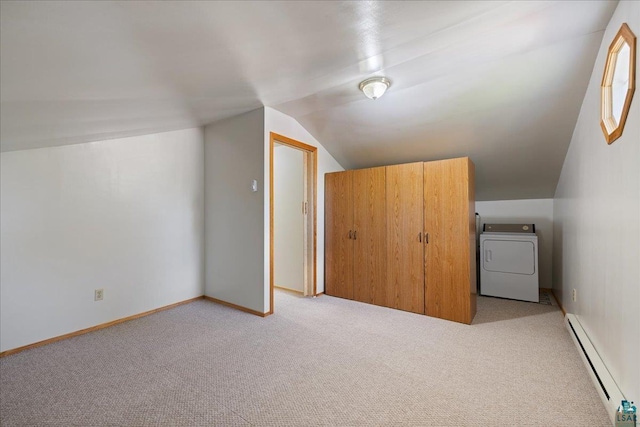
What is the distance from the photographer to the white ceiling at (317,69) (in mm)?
1212

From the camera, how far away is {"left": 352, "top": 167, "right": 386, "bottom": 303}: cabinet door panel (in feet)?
11.1

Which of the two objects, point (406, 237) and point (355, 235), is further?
point (355, 235)

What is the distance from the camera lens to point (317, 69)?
2.09 metres

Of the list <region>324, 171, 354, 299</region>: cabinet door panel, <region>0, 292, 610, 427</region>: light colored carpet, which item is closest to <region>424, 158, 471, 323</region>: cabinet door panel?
<region>0, 292, 610, 427</region>: light colored carpet

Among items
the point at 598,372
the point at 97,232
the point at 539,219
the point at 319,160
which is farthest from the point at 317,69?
the point at 539,219

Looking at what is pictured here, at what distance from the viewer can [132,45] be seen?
1313 millimetres

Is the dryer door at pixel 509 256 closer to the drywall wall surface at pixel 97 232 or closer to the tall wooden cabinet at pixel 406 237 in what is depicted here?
the tall wooden cabinet at pixel 406 237

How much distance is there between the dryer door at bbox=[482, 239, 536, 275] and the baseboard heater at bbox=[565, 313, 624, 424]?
45.8 inches

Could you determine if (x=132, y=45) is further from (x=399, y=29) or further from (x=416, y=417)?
Result: (x=416, y=417)

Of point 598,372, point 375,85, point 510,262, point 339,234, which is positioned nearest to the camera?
point 598,372

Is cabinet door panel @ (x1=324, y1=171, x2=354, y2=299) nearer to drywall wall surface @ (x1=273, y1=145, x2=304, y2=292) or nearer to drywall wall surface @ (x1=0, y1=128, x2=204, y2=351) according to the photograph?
drywall wall surface @ (x1=273, y1=145, x2=304, y2=292)

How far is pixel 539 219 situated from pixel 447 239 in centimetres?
207

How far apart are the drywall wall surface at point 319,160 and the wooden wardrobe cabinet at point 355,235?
84 millimetres

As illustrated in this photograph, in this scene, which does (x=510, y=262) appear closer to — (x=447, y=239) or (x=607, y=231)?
(x=447, y=239)
